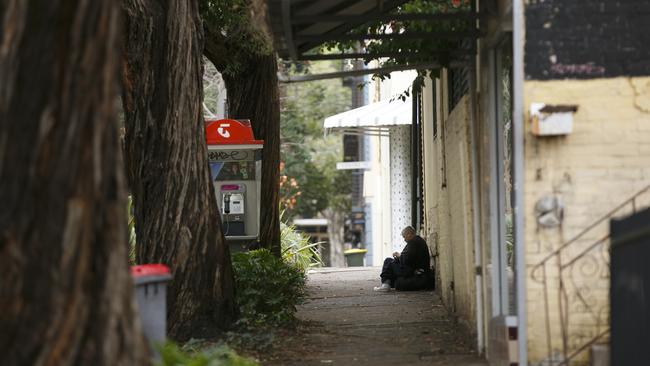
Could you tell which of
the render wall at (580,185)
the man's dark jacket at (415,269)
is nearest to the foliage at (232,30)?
the man's dark jacket at (415,269)

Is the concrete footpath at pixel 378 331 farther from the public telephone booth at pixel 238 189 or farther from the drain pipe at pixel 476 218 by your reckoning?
the public telephone booth at pixel 238 189

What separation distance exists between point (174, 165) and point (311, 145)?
1172 inches

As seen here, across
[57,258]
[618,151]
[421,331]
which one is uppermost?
[618,151]

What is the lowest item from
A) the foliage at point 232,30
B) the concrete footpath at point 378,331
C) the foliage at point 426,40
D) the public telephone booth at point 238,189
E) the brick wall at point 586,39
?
the concrete footpath at point 378,331

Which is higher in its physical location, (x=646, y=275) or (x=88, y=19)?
(x=88, y=19)

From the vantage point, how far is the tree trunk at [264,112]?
16672mm

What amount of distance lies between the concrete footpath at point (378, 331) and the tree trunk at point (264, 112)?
1.27 m

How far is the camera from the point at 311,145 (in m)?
40.9

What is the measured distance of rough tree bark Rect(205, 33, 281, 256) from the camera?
655 inches

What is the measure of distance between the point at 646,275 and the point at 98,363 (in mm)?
4210

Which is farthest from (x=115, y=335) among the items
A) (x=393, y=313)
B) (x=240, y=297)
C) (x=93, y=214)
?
(x=393, y=313)

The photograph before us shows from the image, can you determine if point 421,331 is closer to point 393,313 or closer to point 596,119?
point 393,313

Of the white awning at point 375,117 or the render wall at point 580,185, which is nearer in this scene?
the render wall at point 580,185

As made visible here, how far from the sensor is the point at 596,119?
8.67 metres
